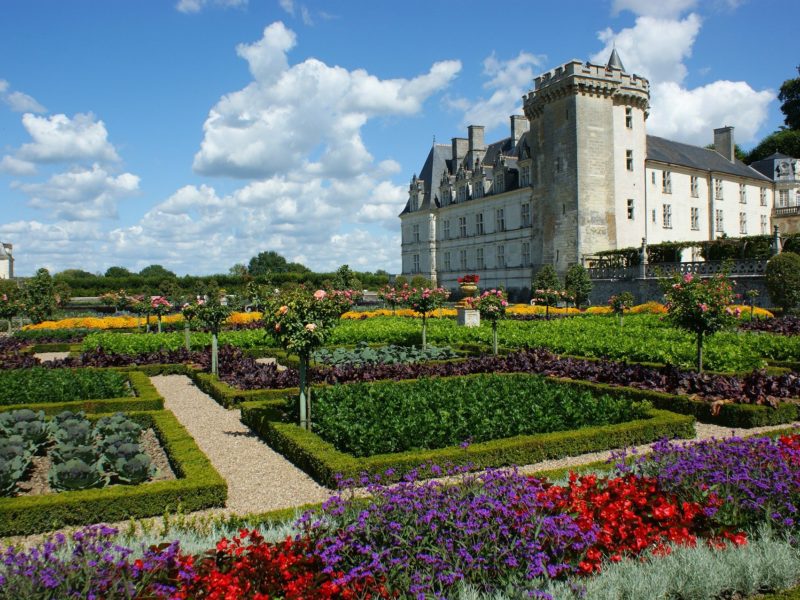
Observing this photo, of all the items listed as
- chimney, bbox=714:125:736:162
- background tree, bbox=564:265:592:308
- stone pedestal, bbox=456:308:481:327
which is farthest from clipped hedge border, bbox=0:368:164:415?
chimney, bbox=714:125:736:162

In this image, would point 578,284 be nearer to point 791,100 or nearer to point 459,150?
point 459,150

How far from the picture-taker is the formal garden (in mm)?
4074

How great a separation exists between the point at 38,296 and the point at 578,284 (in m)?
26.2

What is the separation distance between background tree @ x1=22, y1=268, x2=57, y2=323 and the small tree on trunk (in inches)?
1045

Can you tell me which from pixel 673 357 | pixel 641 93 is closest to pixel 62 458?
pixel 673 357

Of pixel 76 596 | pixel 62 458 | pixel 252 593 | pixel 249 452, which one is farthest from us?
pixel 249 452

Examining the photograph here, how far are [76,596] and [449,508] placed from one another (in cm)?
239

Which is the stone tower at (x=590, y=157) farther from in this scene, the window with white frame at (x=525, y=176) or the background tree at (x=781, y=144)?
the background tree at (x=781, y=144)

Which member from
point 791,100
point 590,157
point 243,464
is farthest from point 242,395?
point 791,100

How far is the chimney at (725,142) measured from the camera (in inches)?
1858

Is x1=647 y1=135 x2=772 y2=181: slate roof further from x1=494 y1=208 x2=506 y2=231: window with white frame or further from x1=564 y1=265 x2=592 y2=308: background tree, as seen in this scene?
x1=494 y1=208 x2=506 y2=231: window with white frame

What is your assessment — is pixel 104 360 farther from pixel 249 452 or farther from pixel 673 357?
pixel 673 357

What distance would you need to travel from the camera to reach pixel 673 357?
1373 centimetres

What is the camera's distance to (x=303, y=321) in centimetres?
891
